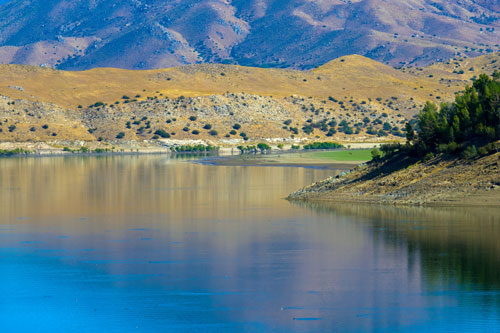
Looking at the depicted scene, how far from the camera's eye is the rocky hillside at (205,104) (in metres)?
137

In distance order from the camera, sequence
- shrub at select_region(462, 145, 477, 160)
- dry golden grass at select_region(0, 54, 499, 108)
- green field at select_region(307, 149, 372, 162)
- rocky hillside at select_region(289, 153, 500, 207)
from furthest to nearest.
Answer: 1. dry golden grass at select_region(0, 54, 499, 108)
2. green field at select_region(307, 149, 372, 162)
3. shrub at select_region(462, 145, 477, 160)
4. rocky hillside at select_region(289, 153, 500, 207)

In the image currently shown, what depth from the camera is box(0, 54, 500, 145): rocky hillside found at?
13739 cm

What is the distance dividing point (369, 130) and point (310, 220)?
4571 inches

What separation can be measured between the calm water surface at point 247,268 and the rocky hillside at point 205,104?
9856 centimetres

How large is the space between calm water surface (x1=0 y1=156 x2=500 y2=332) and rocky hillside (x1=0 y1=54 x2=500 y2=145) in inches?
3880

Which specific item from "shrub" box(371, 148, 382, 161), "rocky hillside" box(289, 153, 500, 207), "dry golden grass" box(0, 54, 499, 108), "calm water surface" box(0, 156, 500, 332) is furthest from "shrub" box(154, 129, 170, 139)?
"rocky hillside" box(289, 153, 500, 207)

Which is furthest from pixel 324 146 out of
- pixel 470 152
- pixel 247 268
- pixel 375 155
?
pixel 247 268

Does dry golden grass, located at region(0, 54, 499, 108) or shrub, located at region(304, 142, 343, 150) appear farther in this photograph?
dry golden grass, located at region(0, 54, 499, 108)

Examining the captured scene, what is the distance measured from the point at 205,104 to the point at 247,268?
129 metres

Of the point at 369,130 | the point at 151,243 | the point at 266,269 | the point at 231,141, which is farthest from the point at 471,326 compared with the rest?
the point at 369,130

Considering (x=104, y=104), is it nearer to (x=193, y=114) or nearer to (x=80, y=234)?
(x=193, y=114)

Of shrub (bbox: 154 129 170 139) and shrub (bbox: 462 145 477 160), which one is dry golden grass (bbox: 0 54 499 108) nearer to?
shrub (bbox: 154 129 170 139)

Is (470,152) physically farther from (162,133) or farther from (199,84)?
(199,84)

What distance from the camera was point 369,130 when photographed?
14588cm
